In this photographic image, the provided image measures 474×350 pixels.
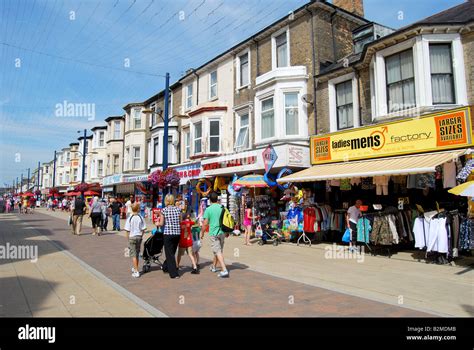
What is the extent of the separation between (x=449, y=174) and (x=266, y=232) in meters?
6.56

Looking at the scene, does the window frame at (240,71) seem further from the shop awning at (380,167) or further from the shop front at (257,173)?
the shop awning at (380,167)

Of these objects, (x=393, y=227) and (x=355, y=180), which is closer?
(x=393, y=227)

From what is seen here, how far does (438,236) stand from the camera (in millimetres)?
8617

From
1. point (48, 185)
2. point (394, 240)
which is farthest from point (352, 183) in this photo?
point (48, 185)

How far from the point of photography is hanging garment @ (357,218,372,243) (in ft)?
33.7

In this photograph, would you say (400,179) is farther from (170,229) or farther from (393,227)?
(170,229)

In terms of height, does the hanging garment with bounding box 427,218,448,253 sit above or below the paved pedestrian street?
above

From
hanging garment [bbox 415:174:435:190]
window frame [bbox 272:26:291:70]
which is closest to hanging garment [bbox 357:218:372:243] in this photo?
hanging garment [bbox 415:174:435:190]

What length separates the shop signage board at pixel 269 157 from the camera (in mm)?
14211

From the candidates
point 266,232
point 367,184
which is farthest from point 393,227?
point 266,232

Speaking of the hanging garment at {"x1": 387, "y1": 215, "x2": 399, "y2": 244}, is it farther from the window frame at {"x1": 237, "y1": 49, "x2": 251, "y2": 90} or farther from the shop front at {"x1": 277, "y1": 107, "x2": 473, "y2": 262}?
the window frame at {"x1": 237, "y1": 49, "x2": 251, "y2": 90}

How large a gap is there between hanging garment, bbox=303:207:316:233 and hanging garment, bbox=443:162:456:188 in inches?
176
